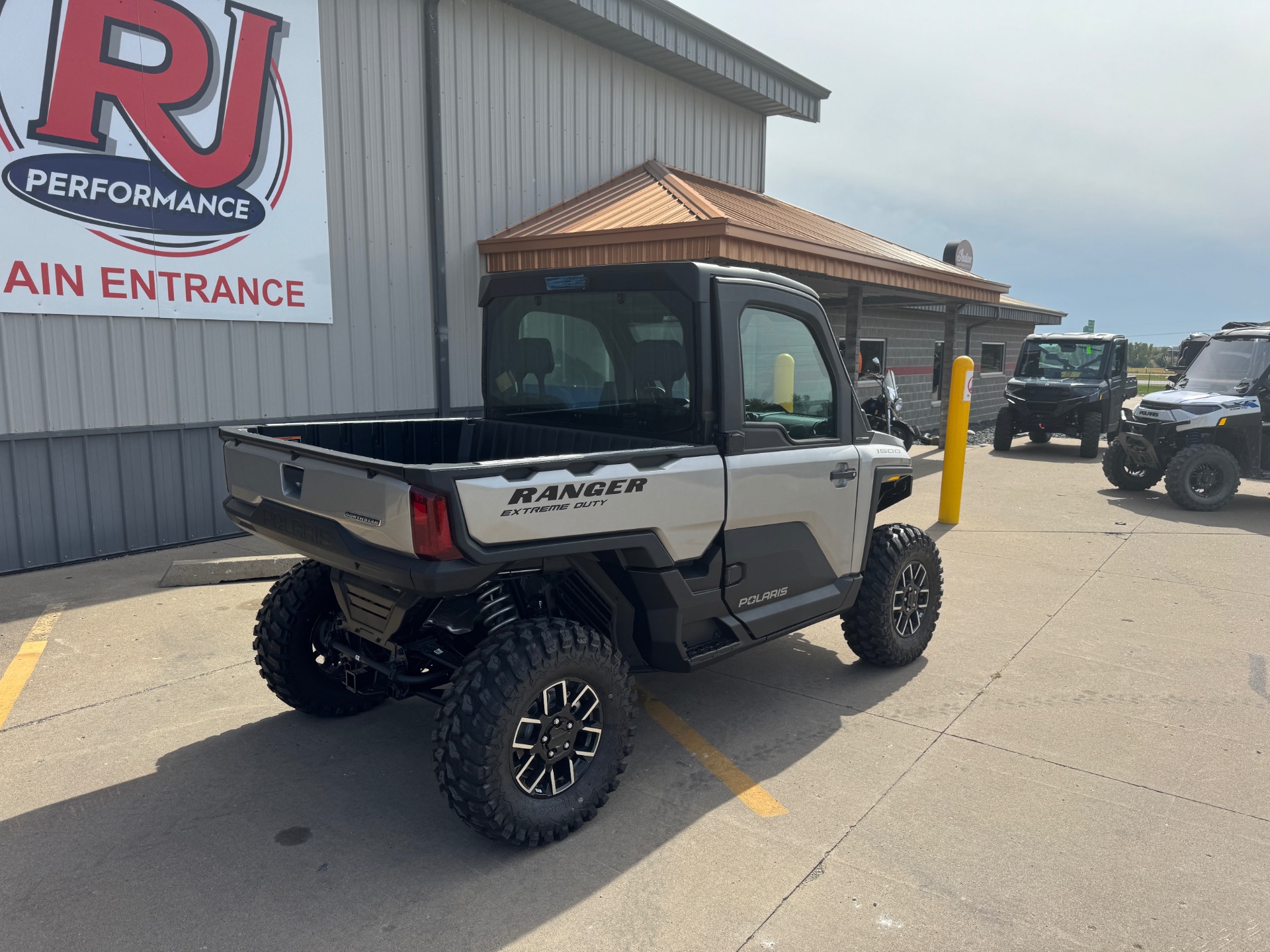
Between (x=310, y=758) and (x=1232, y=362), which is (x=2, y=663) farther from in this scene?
(x=1232, y=362)

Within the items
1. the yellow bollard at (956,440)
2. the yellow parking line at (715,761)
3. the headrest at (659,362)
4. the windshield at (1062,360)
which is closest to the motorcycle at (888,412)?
the yellow bollard at (956,440)

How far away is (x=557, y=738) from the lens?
3223 millimetres

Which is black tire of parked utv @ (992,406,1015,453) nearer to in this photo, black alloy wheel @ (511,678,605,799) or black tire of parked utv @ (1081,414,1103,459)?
black tire of parked utv @ (1081,414,1103,459)

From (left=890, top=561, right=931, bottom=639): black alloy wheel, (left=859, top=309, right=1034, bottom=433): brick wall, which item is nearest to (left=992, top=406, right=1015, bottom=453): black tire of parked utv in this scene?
(left=859, top=309, right=1034, bottom=433): brick wall

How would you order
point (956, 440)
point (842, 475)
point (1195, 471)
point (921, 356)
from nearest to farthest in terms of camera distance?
point (842, 475), point (956, 440), point (1195, 471), point (921, 356)

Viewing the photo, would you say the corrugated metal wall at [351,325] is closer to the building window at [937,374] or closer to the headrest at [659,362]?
the headrest at [659,362]

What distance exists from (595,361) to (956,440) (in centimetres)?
622

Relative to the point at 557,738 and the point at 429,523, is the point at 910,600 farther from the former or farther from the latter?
the point at 429,523

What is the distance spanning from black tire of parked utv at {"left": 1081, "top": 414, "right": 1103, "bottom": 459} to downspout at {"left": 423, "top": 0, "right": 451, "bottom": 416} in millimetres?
11244

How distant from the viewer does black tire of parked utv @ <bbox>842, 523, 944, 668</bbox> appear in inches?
185

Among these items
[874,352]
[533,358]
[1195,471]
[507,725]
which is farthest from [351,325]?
[874,352]

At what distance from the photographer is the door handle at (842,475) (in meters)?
4.27

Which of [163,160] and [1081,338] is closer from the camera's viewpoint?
[163,160]

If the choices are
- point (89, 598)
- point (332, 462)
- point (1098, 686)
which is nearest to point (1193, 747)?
point (1098, 686)
